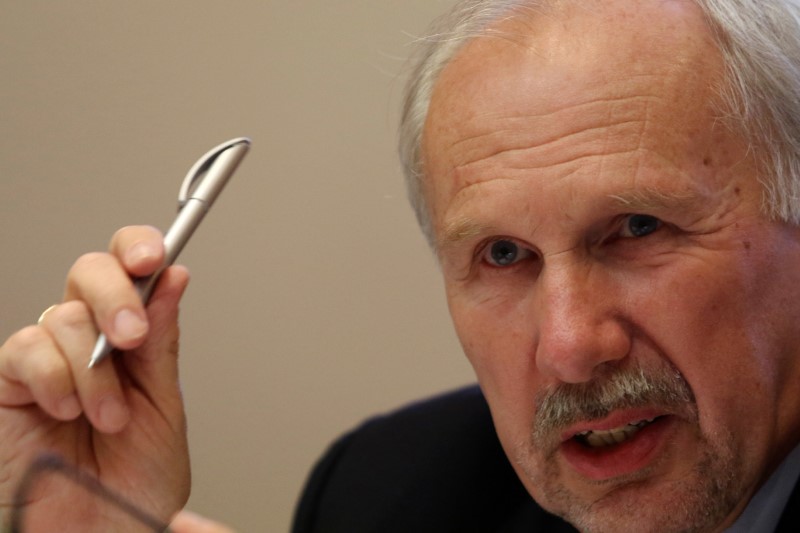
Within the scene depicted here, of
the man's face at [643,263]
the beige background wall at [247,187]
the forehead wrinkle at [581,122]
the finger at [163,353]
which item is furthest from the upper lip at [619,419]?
the beige background wall at [247,187]

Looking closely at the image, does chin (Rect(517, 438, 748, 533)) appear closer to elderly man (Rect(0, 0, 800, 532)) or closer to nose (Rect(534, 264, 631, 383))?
elderly man (Rect(0, 0, 800, 532))

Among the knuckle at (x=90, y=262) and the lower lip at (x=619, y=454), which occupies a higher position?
the knuckle at (x=90, y=262)

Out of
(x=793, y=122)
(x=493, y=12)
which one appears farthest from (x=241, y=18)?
(x=793, y=122)

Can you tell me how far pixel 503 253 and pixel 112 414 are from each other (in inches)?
22.4

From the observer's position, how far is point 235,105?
2186mm

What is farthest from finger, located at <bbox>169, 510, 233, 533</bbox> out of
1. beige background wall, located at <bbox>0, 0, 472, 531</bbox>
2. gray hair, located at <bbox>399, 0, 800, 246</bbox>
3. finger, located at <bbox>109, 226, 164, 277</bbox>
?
beige background wall, located at <bbox>0, 0, 472, 531</bbox>

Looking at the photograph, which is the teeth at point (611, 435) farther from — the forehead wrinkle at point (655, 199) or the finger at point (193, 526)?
the finger at point (193, 526)

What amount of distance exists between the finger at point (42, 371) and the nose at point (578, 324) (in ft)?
1.97

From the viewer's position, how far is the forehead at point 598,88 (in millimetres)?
1298

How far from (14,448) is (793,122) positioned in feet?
3.62

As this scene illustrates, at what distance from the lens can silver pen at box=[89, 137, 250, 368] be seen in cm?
135

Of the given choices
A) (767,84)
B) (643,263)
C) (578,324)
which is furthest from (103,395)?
(767,84)

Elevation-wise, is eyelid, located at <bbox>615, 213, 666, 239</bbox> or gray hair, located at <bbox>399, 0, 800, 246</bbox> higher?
gray hair, located at <bbox>399, 0, 800, 246</bbox>

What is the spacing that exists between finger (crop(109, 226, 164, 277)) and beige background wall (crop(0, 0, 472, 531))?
0.84 meters
